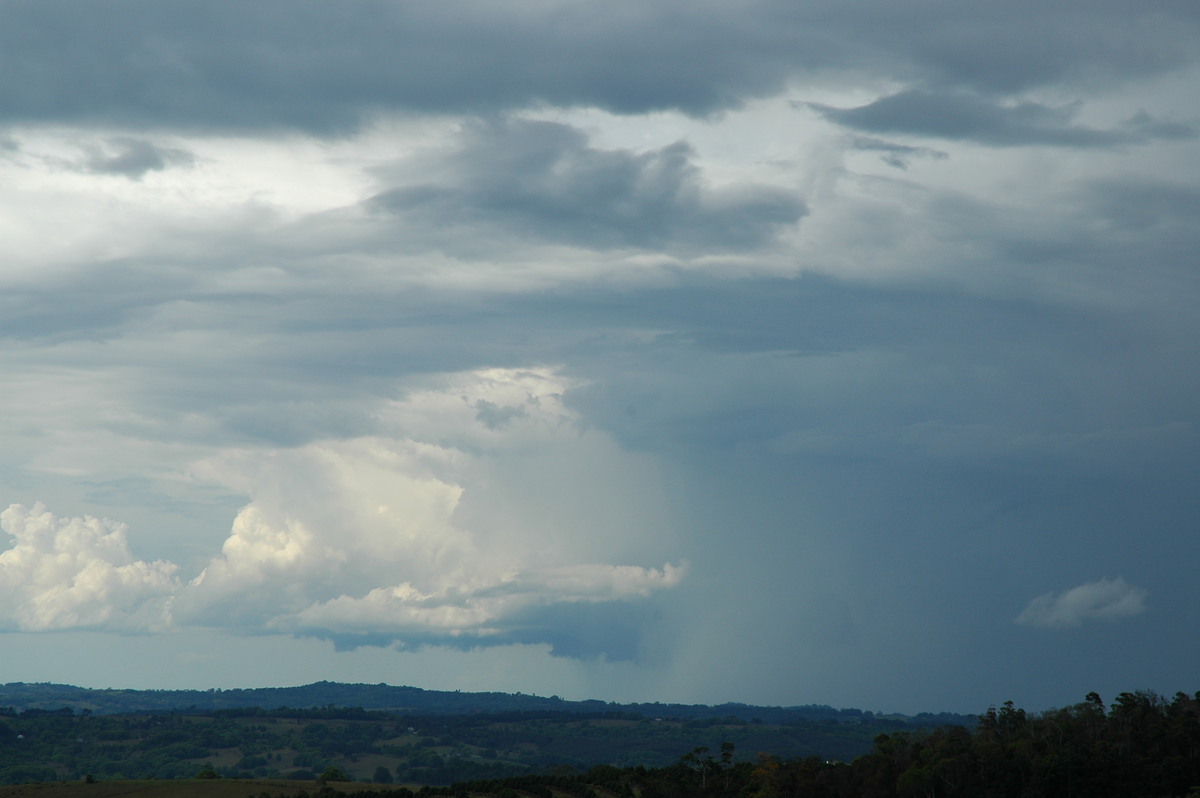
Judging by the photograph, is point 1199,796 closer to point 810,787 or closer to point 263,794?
point 810,787

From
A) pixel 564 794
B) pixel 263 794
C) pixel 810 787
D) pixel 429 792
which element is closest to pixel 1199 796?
pixel 810 787

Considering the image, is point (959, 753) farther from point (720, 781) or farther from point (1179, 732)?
point (720, 781)

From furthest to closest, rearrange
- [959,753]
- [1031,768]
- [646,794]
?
1. [646,794]
2. [959,753]
3. [1031,768]

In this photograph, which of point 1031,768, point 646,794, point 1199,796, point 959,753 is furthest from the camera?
point 646,794

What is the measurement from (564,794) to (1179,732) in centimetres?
9821

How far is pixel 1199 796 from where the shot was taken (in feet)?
420

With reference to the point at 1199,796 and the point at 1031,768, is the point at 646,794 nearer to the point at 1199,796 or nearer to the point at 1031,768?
the point at 1031,768

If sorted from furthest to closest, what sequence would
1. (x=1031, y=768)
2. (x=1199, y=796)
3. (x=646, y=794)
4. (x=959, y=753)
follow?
(x=646, y=794) → (x=959, y=753) → (x=1031, y=768) → (x=1199, y=796)

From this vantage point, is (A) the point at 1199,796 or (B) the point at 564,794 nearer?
(A) the point at 1199,796

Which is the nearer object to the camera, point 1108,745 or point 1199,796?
point 1199,796

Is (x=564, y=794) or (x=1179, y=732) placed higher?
(x=1179, y=732)

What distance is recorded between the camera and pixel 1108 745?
161250mm

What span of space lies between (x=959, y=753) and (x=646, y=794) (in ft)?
167

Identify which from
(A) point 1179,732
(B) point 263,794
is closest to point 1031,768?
(A) point 1179,732
